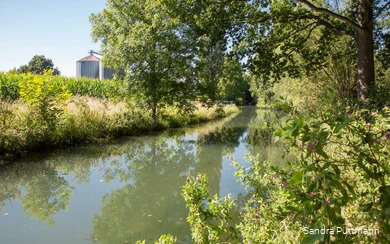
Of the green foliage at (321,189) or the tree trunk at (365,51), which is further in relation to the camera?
the tree trunk at (365,51)

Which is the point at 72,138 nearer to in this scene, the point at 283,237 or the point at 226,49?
the point at 226,49

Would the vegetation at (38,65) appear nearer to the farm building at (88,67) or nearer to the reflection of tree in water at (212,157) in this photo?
the farm building at (88,67)

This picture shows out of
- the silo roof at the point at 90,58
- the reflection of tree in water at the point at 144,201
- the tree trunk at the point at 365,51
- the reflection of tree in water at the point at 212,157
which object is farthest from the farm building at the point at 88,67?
the tree trunk at the point at 365,51

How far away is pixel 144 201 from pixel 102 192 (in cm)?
98

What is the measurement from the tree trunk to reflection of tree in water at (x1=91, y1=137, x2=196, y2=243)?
192 inches

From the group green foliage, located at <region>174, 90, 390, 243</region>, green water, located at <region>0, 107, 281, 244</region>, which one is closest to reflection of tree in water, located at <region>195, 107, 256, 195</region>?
green water, located at <region>0, 107, 281, 244</region>

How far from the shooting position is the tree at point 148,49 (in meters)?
12.8

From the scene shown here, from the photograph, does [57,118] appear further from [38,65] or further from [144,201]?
[38,65]

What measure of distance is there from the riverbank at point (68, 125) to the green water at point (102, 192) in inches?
20.3

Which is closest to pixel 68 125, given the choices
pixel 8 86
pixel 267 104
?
pixel 267 104

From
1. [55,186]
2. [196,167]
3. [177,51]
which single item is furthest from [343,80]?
[55,186]

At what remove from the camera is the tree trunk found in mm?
6953

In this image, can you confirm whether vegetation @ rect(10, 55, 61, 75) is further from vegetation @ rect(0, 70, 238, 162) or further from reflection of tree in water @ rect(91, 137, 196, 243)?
reflection of tree in water @ rect(91, 137, 196, 243)

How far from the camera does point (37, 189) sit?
5344mm
